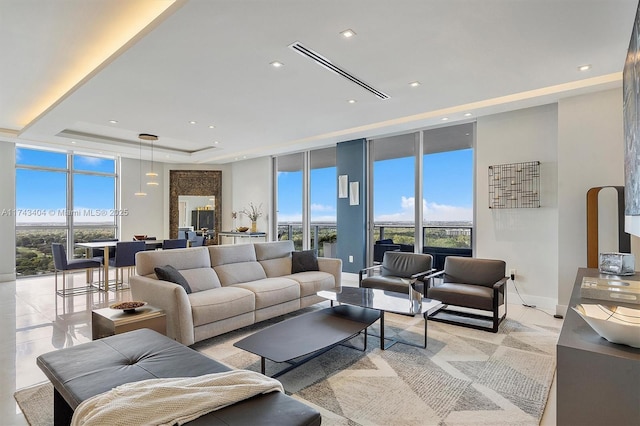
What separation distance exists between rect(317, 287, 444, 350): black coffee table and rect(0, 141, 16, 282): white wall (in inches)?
265

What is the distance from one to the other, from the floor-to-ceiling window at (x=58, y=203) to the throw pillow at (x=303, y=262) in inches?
234

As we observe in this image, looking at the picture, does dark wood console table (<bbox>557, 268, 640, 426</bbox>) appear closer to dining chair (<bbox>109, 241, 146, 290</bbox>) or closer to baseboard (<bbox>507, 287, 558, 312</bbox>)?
baseboard (<bbox>507, 287, 558, 312</bbox>)

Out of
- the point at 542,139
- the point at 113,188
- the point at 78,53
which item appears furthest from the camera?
the point at 113,188

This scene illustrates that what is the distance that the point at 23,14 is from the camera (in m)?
2.90

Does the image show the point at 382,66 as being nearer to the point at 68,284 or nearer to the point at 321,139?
the point at 321,139

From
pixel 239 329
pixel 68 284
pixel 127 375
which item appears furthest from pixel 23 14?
pixel 68 284

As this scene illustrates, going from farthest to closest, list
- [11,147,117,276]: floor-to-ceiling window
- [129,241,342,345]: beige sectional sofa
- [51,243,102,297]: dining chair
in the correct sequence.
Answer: [11,147,117,276]: floor-to-ceiling window, [51,243,102,297]: dining chair, [129,241,342,345]: beige sectional sofa

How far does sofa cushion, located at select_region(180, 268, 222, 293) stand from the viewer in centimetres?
384

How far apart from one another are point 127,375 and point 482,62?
380cm

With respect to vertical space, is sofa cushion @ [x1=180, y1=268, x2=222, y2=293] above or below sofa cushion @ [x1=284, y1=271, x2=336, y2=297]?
above

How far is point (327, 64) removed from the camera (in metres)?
3.35

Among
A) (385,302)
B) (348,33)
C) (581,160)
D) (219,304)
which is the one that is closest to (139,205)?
(219,304)

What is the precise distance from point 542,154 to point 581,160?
64 cm

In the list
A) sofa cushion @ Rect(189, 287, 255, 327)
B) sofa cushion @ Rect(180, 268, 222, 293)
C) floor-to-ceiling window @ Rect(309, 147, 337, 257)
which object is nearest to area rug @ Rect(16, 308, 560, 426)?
sofa cushion @ Rect(189, 287, 255, 327)
